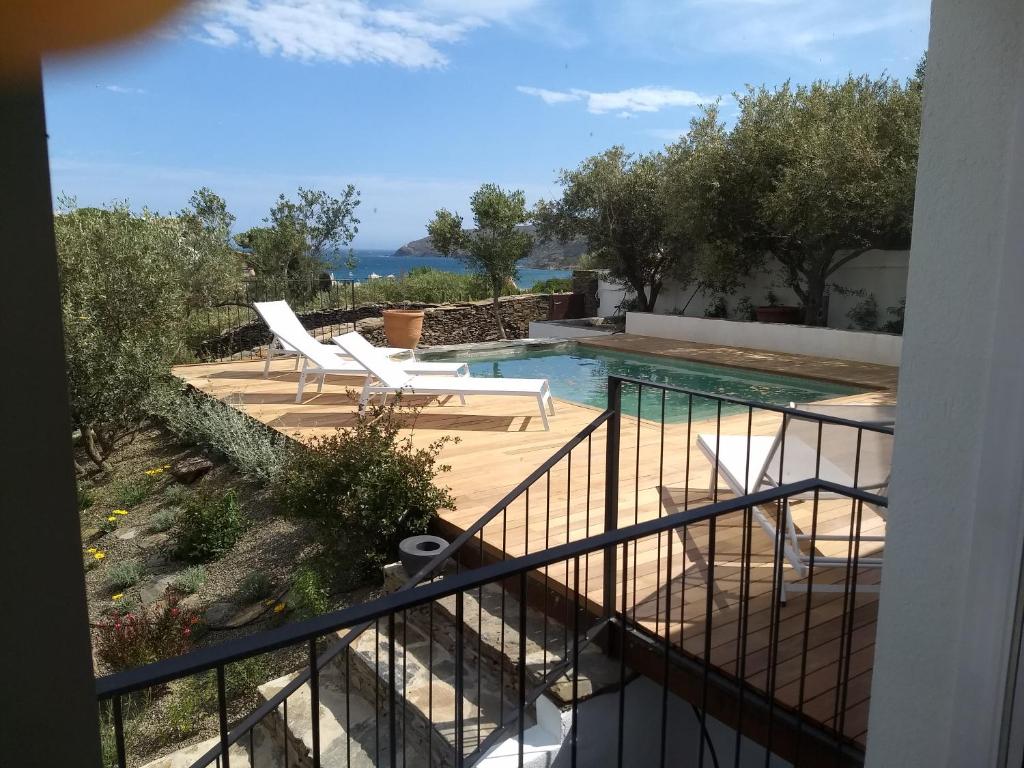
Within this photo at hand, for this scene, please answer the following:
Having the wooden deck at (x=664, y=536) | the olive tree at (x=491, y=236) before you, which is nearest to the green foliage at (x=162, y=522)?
the wooden deck at (x=664, y=536)

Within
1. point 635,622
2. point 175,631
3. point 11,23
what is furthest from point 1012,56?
point 175,631

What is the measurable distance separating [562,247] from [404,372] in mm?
10259

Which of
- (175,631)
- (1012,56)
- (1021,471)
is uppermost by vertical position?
(1012,56)

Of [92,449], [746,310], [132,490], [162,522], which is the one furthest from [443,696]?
[746,310]

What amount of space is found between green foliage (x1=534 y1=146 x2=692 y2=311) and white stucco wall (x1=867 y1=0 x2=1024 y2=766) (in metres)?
13.8

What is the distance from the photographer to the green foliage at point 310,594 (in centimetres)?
489

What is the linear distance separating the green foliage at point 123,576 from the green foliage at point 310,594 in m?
1.65

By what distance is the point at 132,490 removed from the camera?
7801 millimetres

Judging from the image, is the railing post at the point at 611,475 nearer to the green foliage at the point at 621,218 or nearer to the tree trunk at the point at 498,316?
the green foliage at the point at 621,218

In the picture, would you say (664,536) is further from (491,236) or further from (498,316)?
(498,316)

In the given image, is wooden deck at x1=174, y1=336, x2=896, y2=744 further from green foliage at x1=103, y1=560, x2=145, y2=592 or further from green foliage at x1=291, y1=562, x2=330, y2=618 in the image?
green foliage at x1=103, y1=560, x2=145, y2=592

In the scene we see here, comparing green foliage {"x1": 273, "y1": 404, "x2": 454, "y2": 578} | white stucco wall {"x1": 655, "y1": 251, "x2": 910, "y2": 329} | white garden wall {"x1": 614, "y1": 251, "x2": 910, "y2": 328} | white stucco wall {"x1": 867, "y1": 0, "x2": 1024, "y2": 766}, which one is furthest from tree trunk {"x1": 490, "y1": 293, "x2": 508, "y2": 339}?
white stucco wall {"x1": 867, "y1": 0, "x2": 1024, "y2": 766}

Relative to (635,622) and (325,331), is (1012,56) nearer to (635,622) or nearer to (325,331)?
(635,622)

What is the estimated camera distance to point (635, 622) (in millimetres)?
3621
